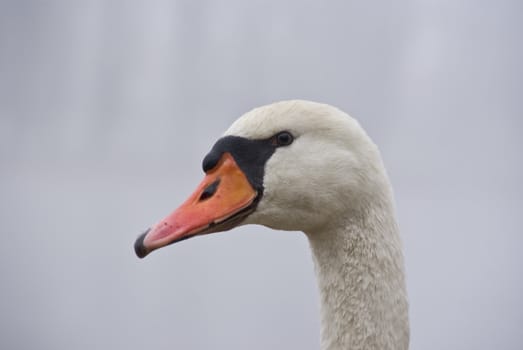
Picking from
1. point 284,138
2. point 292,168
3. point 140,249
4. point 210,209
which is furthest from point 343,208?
point 140,249

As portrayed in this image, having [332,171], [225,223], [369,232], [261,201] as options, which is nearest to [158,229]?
[225,223]

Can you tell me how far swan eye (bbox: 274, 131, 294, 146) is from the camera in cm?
219

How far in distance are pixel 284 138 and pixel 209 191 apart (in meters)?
0.39

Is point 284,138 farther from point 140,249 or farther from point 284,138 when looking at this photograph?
point 140,249

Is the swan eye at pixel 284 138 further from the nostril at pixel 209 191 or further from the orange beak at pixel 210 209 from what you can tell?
the nostril at pixel 209 191

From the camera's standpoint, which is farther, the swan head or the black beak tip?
the swan head

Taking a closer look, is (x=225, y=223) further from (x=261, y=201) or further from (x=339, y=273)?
(x=339, y=273)

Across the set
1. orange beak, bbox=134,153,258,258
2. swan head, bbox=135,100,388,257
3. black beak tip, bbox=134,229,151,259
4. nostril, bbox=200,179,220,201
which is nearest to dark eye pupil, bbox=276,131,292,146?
swan head, bbox=135,100,388,257

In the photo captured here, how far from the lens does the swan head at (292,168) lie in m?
2.15

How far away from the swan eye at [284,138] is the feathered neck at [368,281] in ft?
1.35

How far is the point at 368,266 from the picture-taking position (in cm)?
222

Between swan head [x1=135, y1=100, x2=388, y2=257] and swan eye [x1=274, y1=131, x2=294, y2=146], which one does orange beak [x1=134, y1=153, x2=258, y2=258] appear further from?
swan eye [x1=274, y1=131, x2=294, y2=146]

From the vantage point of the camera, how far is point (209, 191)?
7.04 feet

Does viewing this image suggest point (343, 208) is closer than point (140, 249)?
No
